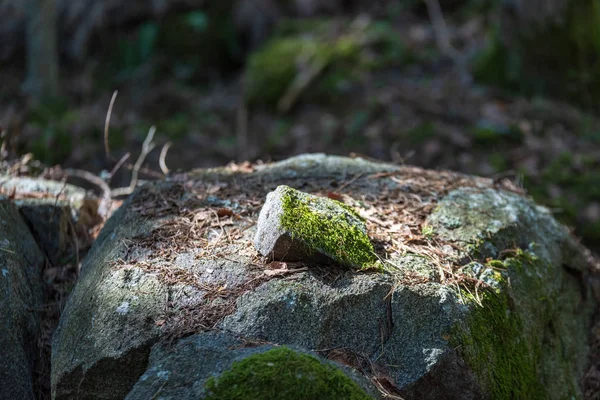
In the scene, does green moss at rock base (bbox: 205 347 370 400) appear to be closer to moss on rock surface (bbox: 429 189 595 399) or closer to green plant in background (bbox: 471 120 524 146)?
moss on rock surface (bbox: 429 189 595 399)

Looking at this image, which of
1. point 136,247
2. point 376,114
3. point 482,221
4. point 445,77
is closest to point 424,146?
point 376,114

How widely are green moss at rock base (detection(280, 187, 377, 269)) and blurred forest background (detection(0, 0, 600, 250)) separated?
3.94 metres

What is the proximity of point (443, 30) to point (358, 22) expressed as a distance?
53.5 inches

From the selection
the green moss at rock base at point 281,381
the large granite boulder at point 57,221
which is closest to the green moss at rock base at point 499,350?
the green moss at rock base at point 281,381

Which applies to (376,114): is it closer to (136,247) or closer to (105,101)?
(105,101)

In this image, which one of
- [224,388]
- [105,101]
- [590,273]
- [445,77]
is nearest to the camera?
[224,388]

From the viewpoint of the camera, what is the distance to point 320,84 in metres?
8.58

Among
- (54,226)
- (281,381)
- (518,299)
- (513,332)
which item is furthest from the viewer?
(54,226)

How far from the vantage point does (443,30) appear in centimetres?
947

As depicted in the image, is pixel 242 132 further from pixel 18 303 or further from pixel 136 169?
pixel 18 303

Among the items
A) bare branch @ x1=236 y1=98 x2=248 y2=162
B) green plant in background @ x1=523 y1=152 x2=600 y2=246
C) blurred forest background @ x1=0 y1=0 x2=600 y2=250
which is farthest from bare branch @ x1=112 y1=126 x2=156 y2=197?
green plant in background @ x1=523 y1=152 x2=600 y2=246

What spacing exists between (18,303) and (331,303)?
1.54 m

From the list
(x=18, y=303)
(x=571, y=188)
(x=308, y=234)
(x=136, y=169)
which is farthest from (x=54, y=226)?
(x=571, y=188)

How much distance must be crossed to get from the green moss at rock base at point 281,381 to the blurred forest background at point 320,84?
453 centimetres
